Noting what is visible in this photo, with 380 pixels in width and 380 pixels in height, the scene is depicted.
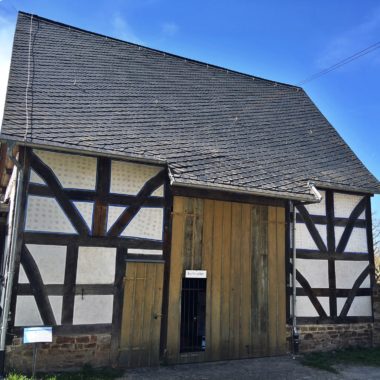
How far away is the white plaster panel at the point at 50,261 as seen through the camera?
6527mm

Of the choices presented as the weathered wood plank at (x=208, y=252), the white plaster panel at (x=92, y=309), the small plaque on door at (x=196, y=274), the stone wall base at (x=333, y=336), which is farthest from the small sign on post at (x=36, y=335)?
the stone wall base at (x=333, y=336)

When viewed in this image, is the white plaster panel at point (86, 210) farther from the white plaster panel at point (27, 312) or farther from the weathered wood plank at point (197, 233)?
the weathered wood plank at point (197, 233)

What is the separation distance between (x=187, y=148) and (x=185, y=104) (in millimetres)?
2190

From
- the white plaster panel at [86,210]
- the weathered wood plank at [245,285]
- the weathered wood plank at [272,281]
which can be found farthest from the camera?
the weathered wood plank at [272,281]

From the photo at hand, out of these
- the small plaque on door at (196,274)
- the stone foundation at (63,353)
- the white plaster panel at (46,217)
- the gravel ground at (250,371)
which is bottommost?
the gravel ground at (250,371)

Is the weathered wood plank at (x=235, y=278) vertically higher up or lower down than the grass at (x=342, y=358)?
higher up

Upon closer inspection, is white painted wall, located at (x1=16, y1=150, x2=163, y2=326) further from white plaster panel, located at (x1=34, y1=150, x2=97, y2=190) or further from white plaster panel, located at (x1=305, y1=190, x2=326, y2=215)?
white plaster panel, located at (x1=305, y1=190, x2=326, y2=215)

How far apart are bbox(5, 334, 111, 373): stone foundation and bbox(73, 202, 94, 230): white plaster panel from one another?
180 cm

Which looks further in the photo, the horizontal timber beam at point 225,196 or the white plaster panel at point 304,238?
the white plaster panel at point 304,238

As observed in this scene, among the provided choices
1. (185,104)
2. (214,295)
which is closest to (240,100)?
(185,104)

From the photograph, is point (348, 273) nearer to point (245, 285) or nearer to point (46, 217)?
point (245, 285)

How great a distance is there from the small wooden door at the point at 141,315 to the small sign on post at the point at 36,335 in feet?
4.44

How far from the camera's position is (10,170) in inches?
345

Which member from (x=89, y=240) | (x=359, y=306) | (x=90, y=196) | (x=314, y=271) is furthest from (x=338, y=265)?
A: (x=90, y=196)
